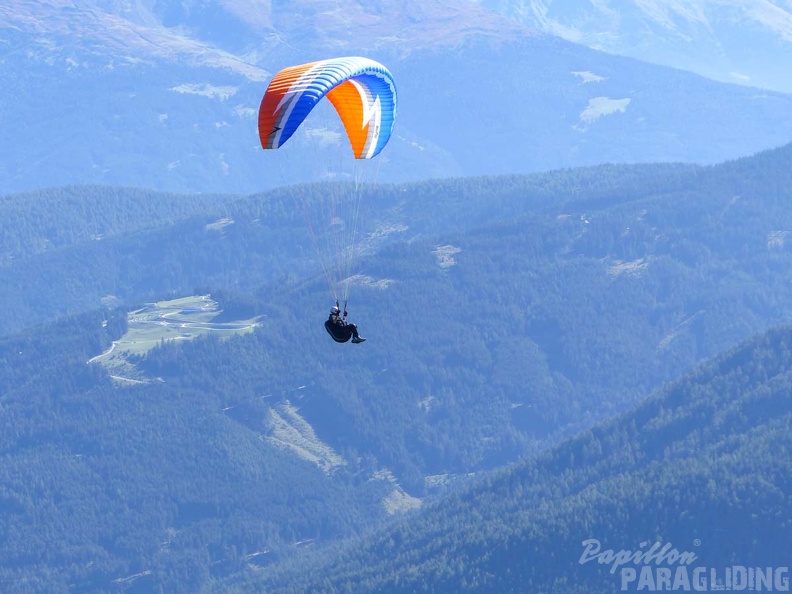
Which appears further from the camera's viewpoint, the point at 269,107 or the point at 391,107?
the point at 391,107

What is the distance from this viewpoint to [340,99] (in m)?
128

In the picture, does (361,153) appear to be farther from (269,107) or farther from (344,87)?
(269,107)

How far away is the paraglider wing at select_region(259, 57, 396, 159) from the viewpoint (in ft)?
368

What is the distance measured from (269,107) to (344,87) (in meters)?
15.1

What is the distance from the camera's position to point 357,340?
114 metres

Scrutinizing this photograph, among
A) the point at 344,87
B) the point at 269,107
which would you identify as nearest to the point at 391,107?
the point at 344,87

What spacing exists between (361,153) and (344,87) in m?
4.58

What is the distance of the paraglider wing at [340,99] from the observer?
112 metres

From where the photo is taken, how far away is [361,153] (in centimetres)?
12625

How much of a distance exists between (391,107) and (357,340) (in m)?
19.6

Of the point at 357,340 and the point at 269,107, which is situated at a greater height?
the point at 269,107

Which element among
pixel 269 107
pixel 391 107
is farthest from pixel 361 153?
pixel 269 107

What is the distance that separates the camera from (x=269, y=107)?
11306 centimetres

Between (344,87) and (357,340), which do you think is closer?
(357,340)
